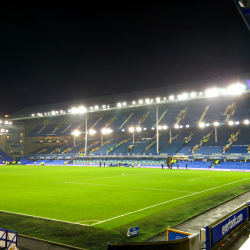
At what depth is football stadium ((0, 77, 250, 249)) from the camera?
7777mm

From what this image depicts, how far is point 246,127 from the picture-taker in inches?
1953

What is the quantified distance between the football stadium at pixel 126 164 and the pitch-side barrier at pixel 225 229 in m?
1.59

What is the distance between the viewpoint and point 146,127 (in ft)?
183

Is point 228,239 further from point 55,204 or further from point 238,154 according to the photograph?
point 238,154

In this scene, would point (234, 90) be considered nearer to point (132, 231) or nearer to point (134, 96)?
point (134, 96)

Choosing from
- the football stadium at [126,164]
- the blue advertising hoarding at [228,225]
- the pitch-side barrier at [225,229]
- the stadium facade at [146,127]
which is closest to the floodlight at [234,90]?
the stadium facade at [146,127]

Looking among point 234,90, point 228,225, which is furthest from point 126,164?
point 228,225

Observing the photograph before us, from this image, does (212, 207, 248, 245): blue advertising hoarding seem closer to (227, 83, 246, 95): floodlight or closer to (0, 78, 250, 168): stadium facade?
(227, 83, 246, 95): floodlight

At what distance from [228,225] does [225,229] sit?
26 centimetres

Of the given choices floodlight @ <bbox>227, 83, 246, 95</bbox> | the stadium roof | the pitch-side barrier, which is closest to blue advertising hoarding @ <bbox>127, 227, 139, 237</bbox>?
the pitch-side barrier

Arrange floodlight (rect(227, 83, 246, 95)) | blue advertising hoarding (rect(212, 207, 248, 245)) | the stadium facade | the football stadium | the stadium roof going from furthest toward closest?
the stadium roof → the stadium facade → floodlight (rect(227, 83, 246, 95)) → the football stadium → blue advertising hoarding (rect(212, 207, 248, 245))

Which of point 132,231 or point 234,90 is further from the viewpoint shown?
point 234,90

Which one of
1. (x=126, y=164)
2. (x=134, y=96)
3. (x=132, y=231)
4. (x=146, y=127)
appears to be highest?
(x=134, y=96)

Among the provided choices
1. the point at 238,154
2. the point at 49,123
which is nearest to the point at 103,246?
the point at 238,154
